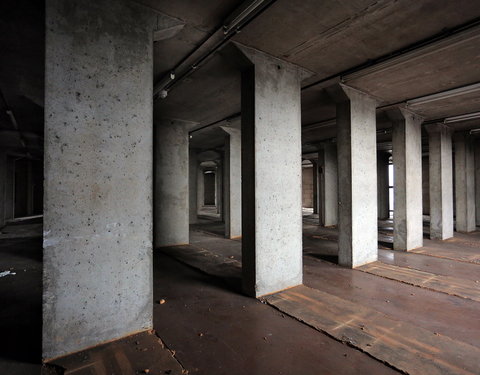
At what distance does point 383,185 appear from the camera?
14.7 m

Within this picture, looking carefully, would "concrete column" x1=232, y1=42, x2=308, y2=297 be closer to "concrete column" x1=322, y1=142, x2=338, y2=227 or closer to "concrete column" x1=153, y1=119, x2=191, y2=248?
"concrete column" x1=153, y1=119, x2=191, y2=248

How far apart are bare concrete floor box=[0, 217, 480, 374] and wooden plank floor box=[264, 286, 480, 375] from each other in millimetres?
11

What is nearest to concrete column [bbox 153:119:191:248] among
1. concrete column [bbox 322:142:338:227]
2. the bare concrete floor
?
the bare concrete floor

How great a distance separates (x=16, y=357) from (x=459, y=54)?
22.3 ft

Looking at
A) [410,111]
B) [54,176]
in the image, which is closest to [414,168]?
[410,111]

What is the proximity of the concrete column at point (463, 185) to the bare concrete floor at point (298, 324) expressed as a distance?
5.14 meters

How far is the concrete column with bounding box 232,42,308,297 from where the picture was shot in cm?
401

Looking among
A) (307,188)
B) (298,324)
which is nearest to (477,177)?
(307,188)

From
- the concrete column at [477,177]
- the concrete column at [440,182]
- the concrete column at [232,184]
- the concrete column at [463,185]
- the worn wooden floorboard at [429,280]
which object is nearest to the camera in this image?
the worn wooden floorboard at [429,280]

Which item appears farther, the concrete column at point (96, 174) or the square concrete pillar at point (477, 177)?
the square concrete pillar at point (477, 177)

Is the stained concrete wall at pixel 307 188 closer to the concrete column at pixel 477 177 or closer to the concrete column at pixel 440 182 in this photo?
the concrete column at pixel 477 177

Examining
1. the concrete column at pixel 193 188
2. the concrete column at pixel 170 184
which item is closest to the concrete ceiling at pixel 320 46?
the concrete column at pixel 170 184

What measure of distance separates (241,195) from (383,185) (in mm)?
12886

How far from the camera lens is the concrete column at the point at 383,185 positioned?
14461mm
